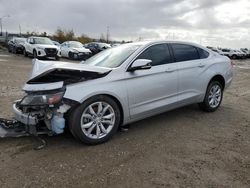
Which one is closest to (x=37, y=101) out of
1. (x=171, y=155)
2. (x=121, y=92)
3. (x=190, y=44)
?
(x=121, y=92)

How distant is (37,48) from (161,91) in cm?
1752

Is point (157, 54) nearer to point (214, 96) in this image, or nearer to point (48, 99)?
point (214, 96)

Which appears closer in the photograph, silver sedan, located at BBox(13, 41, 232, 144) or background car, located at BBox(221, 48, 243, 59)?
silver sedan, located at BBox(13, 41, 232, 144)

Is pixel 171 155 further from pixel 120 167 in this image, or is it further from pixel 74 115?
pixel 74 115

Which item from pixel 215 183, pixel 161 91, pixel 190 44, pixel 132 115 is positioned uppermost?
pixel 190 44

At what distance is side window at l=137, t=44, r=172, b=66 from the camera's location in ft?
17.2

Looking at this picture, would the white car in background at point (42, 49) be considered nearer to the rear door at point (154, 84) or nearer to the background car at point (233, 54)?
the rear door at point (154, 84)

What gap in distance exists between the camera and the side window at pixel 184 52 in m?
5.79

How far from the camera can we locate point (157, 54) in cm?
544

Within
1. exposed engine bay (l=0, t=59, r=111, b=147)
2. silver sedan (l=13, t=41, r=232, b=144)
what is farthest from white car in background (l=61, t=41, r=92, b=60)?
exposed engine bay (l=0, t=59, r=111, b=147)

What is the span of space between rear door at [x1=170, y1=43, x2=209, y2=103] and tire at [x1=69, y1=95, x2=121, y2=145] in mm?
1660

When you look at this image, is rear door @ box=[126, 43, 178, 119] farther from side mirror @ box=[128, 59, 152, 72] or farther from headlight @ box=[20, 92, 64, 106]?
headlight @ box=[20, 92, 64, 106]

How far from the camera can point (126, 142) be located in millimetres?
4680

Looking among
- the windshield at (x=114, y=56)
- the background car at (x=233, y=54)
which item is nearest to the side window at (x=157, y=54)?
the windshield at (x=114, y=56)
